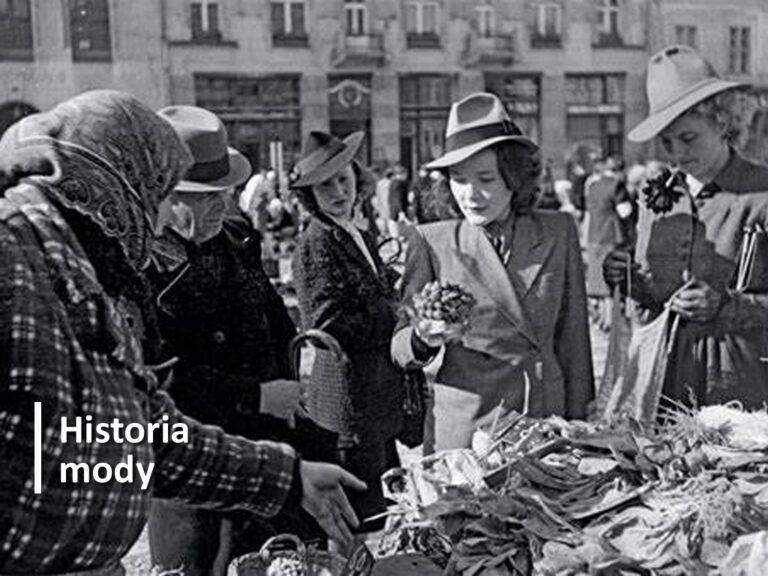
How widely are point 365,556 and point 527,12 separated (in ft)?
72.9

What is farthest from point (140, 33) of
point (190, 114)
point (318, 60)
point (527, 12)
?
point (190, 114)

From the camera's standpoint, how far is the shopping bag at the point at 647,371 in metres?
3.03

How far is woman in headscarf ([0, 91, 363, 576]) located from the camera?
153 centimetres

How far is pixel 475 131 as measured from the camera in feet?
9.89

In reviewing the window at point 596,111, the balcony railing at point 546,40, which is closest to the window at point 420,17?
the balcony railing at point 546,40

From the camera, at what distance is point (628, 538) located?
1.93m

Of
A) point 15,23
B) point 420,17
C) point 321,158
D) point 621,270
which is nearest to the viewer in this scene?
point 621,270

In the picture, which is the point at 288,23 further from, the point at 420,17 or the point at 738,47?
the point at 738,47

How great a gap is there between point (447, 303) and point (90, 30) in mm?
18194

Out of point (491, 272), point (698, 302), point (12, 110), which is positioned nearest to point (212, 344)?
point (491, 272)

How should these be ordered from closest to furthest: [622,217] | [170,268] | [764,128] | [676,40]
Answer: [170,268], [622,217], [676,40], [764,128]

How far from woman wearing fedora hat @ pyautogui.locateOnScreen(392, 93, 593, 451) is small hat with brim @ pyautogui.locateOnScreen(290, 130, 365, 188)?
28.3 inches

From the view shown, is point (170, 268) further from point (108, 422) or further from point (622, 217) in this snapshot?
point (622, 217)

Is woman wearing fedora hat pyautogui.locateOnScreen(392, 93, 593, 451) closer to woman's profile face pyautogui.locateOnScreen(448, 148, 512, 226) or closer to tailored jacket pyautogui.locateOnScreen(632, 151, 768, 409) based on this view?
woman's profile face pyautogui.locateOnScreen(448, 148, 512, 226)
